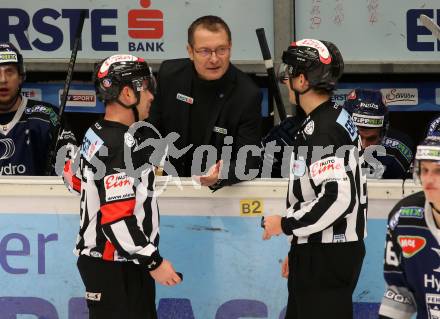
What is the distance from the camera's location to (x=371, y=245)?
4.86 m

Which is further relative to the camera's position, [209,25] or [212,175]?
[209,25]

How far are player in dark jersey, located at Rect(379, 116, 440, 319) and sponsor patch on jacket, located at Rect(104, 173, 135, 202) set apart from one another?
101cm

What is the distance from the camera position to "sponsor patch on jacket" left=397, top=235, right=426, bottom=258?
3576 millimetres

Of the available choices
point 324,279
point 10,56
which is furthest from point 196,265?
point 10,56

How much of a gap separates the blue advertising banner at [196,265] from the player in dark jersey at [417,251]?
1.28 m

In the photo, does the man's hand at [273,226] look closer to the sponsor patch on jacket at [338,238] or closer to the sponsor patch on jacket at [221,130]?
the sponsor patch on jacket at [338,238]

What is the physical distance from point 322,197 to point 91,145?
0.88m

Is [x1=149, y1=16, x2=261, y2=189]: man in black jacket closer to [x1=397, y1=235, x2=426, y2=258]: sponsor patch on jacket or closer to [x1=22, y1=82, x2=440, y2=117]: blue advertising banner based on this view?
[x1=397, y1=235, x2=426, y2=258]: sponsor patch on jacket

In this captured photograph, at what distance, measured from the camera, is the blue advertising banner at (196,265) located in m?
4.93

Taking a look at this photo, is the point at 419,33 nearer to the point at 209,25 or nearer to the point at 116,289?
the point at 209,25

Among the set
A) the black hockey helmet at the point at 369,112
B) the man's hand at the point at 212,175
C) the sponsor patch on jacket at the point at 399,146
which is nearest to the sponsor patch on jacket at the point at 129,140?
the man's hand at the point at 212,175

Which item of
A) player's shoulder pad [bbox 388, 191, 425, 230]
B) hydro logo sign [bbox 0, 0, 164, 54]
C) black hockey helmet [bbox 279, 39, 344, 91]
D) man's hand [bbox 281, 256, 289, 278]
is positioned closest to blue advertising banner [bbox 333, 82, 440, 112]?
hydro logo sign [bbox 0, 0, 164, 54]

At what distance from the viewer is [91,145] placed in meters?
4.26

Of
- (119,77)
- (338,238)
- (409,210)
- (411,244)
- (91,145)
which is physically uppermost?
(119,77)
